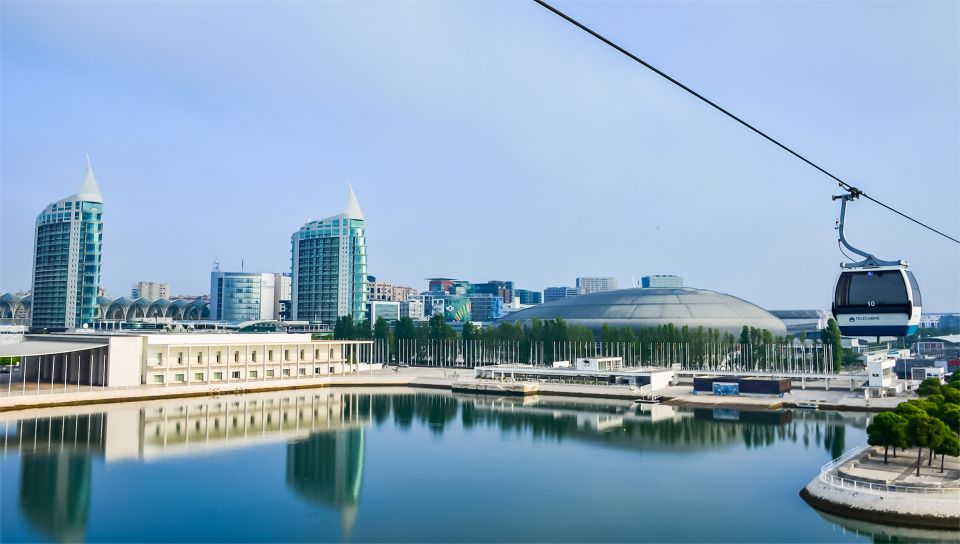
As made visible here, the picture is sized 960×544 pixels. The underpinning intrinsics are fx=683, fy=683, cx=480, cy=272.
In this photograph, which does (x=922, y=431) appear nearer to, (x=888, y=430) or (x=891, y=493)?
(x=888, y=430)

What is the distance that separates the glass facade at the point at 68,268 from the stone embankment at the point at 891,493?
5666 cm

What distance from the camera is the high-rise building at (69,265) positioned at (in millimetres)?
54781

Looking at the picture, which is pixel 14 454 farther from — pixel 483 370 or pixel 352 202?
pixel 352 202

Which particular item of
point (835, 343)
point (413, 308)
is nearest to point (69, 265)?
point (413, 308)

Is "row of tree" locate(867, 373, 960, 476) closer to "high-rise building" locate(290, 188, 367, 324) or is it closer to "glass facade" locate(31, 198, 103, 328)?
"high-rise building" locate(290, 188, 367, 324)

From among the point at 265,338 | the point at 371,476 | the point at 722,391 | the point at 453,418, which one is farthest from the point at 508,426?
the point at 265,338

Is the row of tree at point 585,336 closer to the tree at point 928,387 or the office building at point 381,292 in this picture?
the tree at point 928,387

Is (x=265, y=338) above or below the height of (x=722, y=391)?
above

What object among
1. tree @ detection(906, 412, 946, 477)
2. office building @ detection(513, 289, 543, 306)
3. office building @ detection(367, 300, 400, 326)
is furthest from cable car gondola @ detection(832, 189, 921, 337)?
office building @ detection(513, 289, 543, 306)

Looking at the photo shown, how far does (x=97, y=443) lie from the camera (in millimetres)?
18453

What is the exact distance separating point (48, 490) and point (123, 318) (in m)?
67.5

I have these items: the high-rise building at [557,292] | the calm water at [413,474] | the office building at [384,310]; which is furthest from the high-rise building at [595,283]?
the calm water at [413,474]

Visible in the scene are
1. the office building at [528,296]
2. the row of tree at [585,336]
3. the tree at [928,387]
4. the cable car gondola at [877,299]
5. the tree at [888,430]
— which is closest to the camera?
the cable car gondola at [877,299]

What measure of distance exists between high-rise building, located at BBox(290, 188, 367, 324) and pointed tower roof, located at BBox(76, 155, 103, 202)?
17510 millimetres
